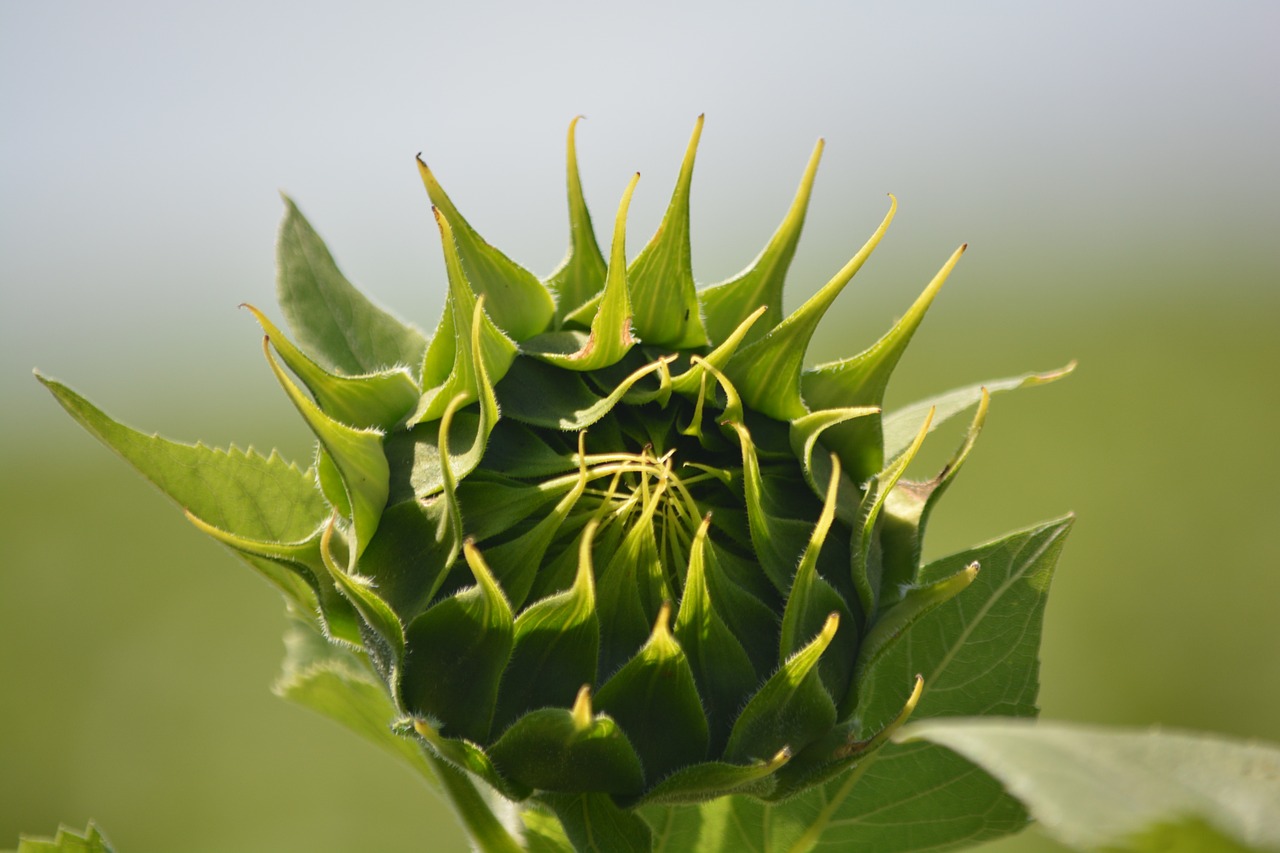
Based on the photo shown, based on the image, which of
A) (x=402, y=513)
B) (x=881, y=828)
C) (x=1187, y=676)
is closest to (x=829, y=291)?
(x=402, y=513)

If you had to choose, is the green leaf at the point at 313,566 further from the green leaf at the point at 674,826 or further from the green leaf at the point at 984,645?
the green leaf at the point at 984,645

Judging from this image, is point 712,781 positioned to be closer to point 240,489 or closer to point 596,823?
point 596,823

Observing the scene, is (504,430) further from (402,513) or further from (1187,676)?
(1187,676)

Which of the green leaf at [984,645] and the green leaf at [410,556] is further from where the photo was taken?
the green leaf at [984,645]

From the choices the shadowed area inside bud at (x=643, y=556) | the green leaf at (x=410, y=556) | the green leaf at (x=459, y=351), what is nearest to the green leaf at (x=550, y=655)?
the shadowed area inside bud at (x=643, y=556)

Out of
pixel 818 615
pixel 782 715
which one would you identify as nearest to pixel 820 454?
pixel 818 615

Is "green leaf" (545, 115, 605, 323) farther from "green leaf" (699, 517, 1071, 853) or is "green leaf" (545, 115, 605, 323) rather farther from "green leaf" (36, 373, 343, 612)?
"green leaf" (699, 517, 1071, 853)
